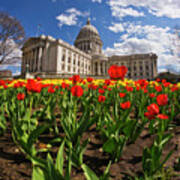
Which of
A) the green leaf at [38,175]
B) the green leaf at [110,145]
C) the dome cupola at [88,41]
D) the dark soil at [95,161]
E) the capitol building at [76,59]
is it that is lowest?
the dark soil at [95,161]

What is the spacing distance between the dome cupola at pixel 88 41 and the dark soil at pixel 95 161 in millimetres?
56571

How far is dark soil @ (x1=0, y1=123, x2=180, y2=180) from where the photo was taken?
107 centimetres

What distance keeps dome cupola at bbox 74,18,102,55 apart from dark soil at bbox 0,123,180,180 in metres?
56.6

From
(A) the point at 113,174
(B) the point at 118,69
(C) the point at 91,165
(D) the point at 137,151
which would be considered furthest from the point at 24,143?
(B) the point at 118,69

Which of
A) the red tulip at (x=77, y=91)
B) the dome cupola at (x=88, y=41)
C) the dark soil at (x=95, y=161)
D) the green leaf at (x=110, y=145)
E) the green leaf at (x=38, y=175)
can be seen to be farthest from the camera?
the dome cupola at (x=88, y=41)

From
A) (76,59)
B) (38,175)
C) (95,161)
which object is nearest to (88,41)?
(76,59)

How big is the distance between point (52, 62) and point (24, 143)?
123 feet

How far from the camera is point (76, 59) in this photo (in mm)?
44062

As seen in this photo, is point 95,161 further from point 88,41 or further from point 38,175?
point 88,41

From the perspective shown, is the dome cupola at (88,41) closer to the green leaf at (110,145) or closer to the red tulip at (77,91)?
the red tulip at (77,91)

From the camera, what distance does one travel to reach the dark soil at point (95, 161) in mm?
1072

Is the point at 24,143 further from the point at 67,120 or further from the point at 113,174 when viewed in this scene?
the point at 113,174

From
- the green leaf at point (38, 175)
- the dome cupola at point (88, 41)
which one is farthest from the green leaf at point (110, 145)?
the dome cupola at point (88, 41)

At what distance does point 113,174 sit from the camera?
1096 millimetres
